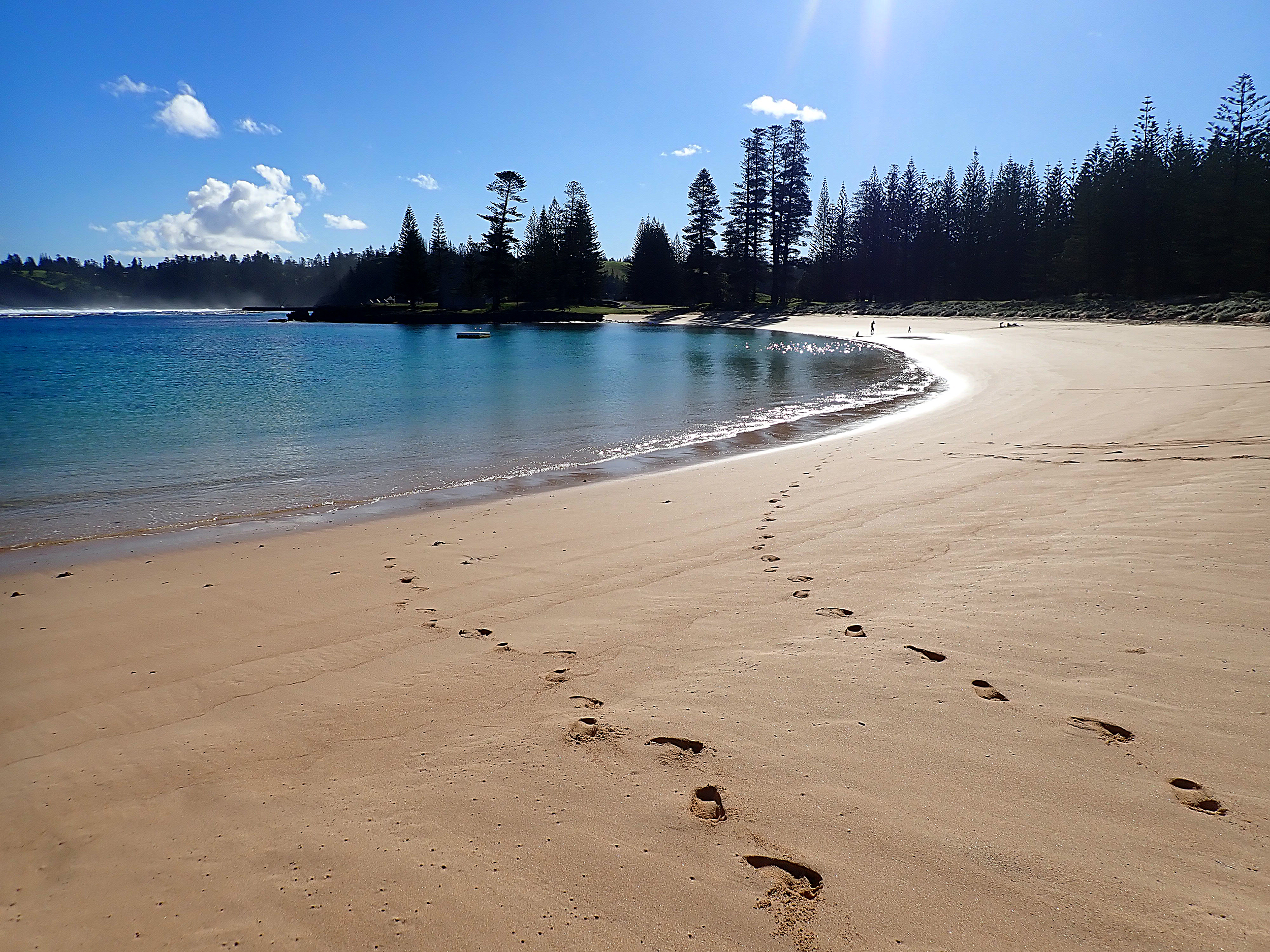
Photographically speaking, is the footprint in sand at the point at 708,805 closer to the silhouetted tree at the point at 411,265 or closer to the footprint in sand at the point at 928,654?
the footprint in sand at the point at 928,654

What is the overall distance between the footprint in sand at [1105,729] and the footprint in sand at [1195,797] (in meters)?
0.25

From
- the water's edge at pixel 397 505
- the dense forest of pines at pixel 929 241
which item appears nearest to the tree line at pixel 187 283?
the dense forest of pines at pixel 929 241

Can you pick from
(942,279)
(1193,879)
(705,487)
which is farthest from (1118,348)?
(942,279)

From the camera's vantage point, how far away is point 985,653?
3383mm

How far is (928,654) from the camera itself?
342 centimetres

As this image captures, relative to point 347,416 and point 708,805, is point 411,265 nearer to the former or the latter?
point 347,416

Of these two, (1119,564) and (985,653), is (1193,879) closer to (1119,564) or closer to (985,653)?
(985,653)

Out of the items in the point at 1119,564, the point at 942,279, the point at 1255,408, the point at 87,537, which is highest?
the point at 942,279

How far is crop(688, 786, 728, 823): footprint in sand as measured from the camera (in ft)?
7.66

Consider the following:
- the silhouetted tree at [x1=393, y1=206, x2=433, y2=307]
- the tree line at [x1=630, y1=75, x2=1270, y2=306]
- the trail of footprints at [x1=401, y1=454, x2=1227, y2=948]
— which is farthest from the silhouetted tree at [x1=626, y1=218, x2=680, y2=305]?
the trail of footprints at [x1=401, y1=454, x2=1227, y2=948]

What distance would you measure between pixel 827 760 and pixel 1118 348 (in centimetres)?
2499

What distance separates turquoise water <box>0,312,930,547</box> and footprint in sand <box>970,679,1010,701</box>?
7.44 m

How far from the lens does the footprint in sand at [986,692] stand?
2977 millimetres

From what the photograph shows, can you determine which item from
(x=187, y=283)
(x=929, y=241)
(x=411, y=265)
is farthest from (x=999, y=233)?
(x=187, y=283)
